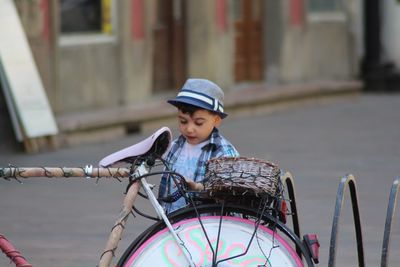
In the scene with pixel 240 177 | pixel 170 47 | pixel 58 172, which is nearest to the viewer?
pixel 240 177

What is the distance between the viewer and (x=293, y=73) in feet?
66.0

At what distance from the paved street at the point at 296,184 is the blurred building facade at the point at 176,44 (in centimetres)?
115

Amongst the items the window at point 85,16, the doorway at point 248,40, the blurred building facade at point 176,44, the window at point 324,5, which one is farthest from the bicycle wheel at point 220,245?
the window at point 324,5

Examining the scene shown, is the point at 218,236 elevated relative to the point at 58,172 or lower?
lower

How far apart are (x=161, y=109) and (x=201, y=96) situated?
10.00 metres

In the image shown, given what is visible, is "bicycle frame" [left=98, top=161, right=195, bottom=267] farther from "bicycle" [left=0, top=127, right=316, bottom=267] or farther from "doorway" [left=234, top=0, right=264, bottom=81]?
"doorway" [left=234, top=0, right=264, bottom=81]

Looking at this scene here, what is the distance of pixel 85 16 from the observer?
16.1 meters

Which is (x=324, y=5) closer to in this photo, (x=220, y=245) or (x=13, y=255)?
(x=13, y=255)

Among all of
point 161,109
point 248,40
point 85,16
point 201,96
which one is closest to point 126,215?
point 201,96

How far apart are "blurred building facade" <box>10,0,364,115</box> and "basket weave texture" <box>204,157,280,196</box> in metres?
9.17

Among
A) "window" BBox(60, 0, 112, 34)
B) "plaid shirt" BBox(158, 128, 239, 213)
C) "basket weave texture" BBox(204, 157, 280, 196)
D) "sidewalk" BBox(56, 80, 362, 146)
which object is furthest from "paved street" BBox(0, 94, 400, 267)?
"basket weave texture" BBox(204, 157, 280, 196)

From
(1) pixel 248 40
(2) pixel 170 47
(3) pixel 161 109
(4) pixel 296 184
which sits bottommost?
(3) pixel 161 109

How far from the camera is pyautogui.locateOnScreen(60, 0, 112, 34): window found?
1566 centimetres

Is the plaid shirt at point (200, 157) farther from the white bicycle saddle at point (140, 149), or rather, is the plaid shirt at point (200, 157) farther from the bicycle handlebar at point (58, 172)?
the bicycle handlebar at point (58, 172)
